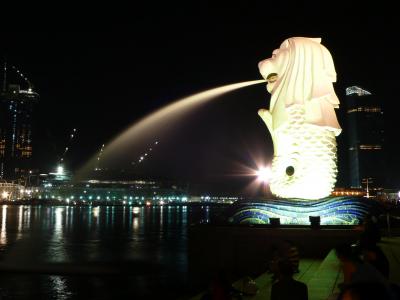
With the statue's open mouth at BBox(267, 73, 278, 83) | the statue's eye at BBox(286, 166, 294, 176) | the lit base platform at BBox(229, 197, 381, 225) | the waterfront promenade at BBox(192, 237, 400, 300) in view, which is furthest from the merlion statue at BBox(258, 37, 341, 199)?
the waterfront promenade at BBox(192, 237, 400, 300)

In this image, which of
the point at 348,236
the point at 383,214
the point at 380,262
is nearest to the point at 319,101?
the point at 383,214

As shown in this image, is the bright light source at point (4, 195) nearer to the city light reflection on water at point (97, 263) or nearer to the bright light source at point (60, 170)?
the bright light source at point (60, 170)

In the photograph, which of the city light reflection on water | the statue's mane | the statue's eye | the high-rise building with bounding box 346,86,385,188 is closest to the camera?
the city light reflection on water

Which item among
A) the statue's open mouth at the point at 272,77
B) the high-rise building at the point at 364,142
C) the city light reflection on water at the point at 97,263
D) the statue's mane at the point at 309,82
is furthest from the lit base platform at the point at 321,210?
the high-rise building at the point at 364,142

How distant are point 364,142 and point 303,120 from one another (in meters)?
141

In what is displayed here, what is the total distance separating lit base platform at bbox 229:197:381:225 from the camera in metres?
22.0

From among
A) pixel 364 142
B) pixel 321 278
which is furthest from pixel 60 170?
pixel 321 278

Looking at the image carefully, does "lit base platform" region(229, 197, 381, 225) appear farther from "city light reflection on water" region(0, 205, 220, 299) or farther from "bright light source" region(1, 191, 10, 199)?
"bright light source" region(1, 191, 10, 199)

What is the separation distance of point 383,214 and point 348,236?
482cm

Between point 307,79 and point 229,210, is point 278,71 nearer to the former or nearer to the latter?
point 307,79

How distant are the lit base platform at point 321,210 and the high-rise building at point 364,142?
132 m

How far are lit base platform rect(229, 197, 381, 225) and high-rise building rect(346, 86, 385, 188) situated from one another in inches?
5212

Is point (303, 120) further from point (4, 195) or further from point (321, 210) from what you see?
point (4, 195)

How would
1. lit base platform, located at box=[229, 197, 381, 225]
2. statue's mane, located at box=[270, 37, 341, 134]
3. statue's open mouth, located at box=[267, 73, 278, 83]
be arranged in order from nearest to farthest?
1. lit base platform, located at box=[229, 197, 381, 225]
2. statue's mane, located at box=[270, 37, 341, 134]
3. statue's open mouth, located at box=[267, 73, 278, 83]
